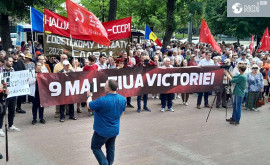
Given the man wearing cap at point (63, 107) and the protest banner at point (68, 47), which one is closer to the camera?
the man wearing cap at point (63, 107)

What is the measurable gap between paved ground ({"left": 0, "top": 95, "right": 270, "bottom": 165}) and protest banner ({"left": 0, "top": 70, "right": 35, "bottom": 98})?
1115mm

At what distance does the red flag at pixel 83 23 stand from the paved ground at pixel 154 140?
2577 mm

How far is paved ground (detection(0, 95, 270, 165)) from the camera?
6.40 meters

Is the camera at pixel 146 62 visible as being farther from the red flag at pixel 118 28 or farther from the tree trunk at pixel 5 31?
the tree trunk at pixel 5 31

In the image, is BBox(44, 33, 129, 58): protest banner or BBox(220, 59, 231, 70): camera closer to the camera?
BBox(44, 33, 129, 58): protest banner

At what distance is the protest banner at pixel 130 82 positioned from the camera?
9031 mm

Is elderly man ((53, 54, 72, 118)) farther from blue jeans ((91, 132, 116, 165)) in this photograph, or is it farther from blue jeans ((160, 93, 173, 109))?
blue jeans ((91, 132, 116, 165))

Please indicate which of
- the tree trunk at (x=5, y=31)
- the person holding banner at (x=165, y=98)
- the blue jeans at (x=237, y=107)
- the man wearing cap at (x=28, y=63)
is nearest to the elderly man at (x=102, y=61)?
the person holding banner at (x=165, y=98)

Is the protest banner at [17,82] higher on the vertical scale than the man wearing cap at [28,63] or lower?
lower

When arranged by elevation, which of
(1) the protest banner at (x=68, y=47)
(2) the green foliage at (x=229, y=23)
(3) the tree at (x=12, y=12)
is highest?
(2) the green foliage at (x=229, y=23)

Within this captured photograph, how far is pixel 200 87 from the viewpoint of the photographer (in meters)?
11.3

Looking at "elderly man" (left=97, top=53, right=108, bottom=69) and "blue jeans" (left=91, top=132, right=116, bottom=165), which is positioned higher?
"elderly man" (left=97, top=53, right=108, bottom=69)

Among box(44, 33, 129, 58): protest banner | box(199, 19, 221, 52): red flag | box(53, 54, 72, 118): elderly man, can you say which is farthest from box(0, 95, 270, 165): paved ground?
box(199, 19, 221, 52): red flag

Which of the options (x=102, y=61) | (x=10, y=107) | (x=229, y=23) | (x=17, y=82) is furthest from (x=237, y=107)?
(x=229, y=23)
